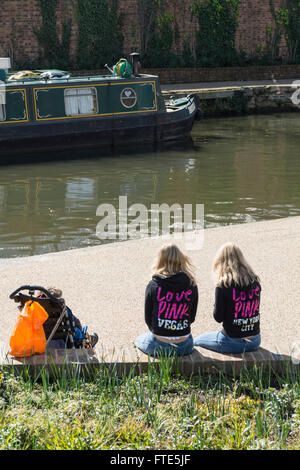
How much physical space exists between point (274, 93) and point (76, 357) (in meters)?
22.1

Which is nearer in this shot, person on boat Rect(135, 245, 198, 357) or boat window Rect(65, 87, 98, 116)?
person on boat Rect(135, 245, 198, 357)

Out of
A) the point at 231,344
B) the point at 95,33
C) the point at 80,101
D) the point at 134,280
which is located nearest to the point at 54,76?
the point at 80,101

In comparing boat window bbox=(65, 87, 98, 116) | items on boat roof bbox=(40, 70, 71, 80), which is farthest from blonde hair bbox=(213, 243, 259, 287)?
items on boat roof bbox=(40, 70, 71, 80)

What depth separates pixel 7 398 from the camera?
14.0 feet

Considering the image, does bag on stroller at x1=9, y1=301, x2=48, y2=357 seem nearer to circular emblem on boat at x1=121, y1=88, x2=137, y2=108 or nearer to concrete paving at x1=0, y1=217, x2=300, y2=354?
concrete paving at x1=0, y1=217, x2=300, y2=354

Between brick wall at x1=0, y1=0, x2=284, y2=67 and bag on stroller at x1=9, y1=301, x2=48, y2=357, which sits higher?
brick wall at x1=0, y1=0, x2=284, y2=67

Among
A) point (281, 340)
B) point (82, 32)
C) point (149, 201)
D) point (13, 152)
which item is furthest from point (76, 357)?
point (82, 32)

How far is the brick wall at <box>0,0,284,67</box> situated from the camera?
26328 millimetres

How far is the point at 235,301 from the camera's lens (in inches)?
186

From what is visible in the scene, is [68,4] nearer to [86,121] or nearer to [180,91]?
[180,91]

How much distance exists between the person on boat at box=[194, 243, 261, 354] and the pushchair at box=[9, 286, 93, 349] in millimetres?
980

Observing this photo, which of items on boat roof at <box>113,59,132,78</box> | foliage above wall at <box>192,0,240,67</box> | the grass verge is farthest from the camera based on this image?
foliage above wall at <box>192,0,240,67</box>

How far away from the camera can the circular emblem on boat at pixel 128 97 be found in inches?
712

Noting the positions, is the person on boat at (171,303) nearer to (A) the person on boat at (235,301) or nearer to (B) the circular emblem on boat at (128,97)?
(A) the person on boat at (235,301)
